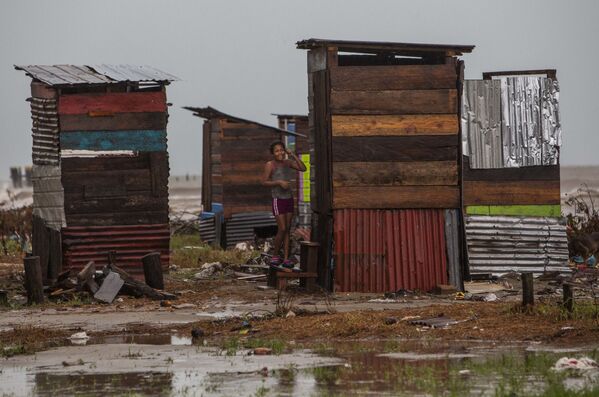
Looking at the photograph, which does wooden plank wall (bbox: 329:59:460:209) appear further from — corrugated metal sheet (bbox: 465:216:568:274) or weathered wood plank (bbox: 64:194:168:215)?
weathered wood plank (bbox: 64:194:168:215)

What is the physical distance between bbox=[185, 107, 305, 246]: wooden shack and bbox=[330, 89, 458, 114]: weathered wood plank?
13.5 m

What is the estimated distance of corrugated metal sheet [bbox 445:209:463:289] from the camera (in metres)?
16.8

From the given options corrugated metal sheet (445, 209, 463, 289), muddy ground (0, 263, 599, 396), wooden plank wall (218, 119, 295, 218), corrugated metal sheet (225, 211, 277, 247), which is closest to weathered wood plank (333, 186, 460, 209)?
corrugated metal sheet (445, 209, 463, 289)

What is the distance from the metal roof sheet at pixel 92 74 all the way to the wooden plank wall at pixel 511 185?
4426 mm

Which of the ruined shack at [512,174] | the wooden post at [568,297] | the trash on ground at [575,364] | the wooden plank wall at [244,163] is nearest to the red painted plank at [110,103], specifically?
the ruined shack at [512,174]

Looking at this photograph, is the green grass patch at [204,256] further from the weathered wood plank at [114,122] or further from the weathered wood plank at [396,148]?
the weathered wood plank at [396,148]

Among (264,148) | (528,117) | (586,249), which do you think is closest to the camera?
(528,117)

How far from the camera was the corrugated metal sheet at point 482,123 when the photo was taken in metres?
17.3

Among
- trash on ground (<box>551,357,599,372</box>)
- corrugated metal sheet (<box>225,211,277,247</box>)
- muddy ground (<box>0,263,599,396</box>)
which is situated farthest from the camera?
corrugated metal sheet (<box>225,211,277,247</box>)

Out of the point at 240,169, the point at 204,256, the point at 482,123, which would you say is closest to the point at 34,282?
the point at 482,123

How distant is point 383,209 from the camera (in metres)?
16.6

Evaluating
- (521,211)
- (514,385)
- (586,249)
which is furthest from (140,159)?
(514,385)

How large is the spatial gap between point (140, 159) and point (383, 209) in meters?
3.68

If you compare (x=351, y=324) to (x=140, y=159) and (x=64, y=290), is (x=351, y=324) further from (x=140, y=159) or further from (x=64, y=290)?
(x=140, y=159)
